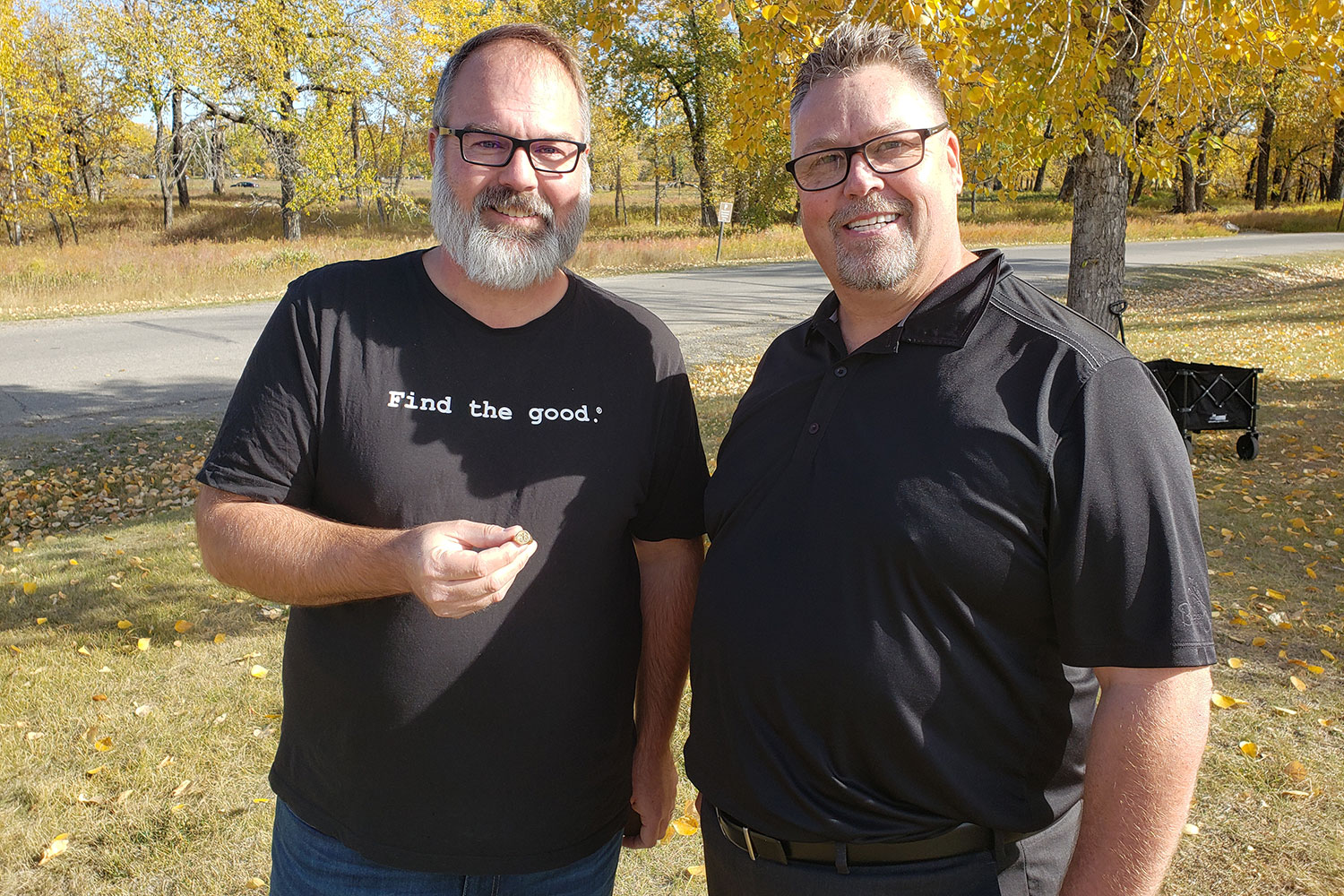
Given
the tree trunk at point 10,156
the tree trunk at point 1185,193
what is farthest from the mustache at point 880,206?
the tree trunk at point 1185,193

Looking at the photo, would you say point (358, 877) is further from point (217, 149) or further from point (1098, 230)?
point (217, 149)

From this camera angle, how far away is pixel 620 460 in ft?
7.16

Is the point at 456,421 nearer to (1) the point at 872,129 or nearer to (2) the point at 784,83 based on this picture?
(1) the point at 872,129

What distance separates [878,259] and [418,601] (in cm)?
124

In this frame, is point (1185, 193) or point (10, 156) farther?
point (1185, 193)

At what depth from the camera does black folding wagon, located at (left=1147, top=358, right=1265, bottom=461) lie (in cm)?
869

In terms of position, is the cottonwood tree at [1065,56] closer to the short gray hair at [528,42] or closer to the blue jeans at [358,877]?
the short gray hair at [528,42]

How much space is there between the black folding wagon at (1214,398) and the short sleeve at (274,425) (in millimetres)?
8469

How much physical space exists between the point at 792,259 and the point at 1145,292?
39.1 ft

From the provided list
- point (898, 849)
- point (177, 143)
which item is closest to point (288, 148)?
point (177, 143)

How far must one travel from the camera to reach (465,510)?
2047 mm

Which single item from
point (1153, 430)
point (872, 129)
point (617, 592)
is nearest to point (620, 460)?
point (617, 592)

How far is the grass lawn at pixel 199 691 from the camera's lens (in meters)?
3.69

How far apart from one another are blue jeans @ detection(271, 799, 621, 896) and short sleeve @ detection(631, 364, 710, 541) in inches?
31.0
